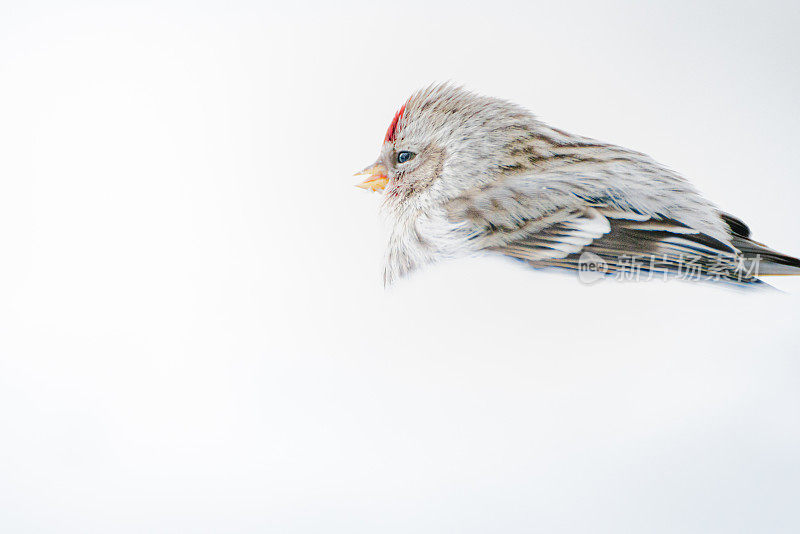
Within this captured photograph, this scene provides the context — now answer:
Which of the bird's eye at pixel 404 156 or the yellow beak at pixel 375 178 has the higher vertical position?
the bird's eye at pixel 404 156

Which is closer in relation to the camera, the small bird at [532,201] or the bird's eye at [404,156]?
the small bird at [532,201]

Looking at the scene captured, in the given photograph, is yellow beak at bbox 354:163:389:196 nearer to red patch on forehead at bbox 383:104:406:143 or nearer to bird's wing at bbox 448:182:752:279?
red patch on forehead at bbox 383:104:406:143

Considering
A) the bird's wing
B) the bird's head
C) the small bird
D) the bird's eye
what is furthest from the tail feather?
the bird's eye

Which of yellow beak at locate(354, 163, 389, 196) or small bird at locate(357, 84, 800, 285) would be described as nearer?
small bird at locate(357, 84, 800, 285)

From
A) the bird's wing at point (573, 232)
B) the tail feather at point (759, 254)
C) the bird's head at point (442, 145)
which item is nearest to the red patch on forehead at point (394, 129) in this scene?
the bird's head at point (442, 145)

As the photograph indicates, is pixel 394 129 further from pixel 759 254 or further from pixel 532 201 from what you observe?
pixel 759 254

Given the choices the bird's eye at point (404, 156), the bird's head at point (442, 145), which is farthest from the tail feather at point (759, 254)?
the bird's eye at point (404, 156)

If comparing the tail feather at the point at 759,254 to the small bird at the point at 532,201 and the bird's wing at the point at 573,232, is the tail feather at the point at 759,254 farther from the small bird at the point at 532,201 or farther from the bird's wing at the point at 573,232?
the bird's wing at the point at 573,232
